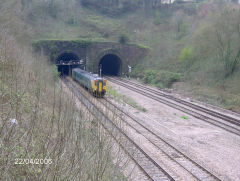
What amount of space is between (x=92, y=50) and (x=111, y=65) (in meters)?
6.67

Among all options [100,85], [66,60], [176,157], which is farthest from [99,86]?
[66,60]

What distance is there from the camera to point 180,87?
26422 mm

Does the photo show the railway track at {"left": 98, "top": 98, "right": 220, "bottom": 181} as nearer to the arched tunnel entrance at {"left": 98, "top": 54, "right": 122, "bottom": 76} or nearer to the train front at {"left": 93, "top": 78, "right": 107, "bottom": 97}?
the train front at {"left": 93, "top": 78, "right": 107, "bottom": 97}

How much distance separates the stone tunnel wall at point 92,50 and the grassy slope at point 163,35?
307 centimetres

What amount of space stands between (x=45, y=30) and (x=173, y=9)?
35.2m

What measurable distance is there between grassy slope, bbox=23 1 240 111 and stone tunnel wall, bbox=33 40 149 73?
307cm

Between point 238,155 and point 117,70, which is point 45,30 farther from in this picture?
point 238,155

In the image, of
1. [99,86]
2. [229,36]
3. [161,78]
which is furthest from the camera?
[161,78]

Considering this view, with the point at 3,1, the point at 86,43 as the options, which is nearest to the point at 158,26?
the point at 86,43

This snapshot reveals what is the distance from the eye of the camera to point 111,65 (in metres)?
42.0
